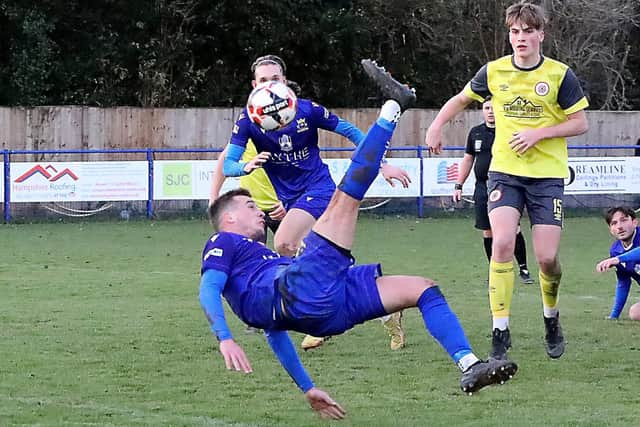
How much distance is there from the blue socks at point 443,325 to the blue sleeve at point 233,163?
8.93 ft

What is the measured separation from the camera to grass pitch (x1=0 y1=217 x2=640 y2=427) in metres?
6.52

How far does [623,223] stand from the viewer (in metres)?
10.1

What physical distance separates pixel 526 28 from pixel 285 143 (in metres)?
2.02

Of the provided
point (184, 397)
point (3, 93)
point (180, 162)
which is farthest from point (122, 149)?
point (184, 397)

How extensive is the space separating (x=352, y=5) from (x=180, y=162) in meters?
9.19

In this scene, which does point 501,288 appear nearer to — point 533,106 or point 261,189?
point 533,106

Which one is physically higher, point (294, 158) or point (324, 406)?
point (294, 158)

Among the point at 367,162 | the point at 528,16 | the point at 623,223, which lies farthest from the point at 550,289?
the point at 367,162

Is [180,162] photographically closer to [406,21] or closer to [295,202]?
[406,21]

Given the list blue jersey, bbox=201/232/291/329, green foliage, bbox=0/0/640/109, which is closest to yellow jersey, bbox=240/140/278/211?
blue jersey, bbox=201/232/291/329

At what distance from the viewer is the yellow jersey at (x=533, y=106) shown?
25.8 ft

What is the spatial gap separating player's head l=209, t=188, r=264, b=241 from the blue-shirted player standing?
6.72 ft

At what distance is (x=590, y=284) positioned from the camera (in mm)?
13008

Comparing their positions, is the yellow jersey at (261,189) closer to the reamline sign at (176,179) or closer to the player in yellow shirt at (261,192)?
the player in yellow shirt at (261,192)
